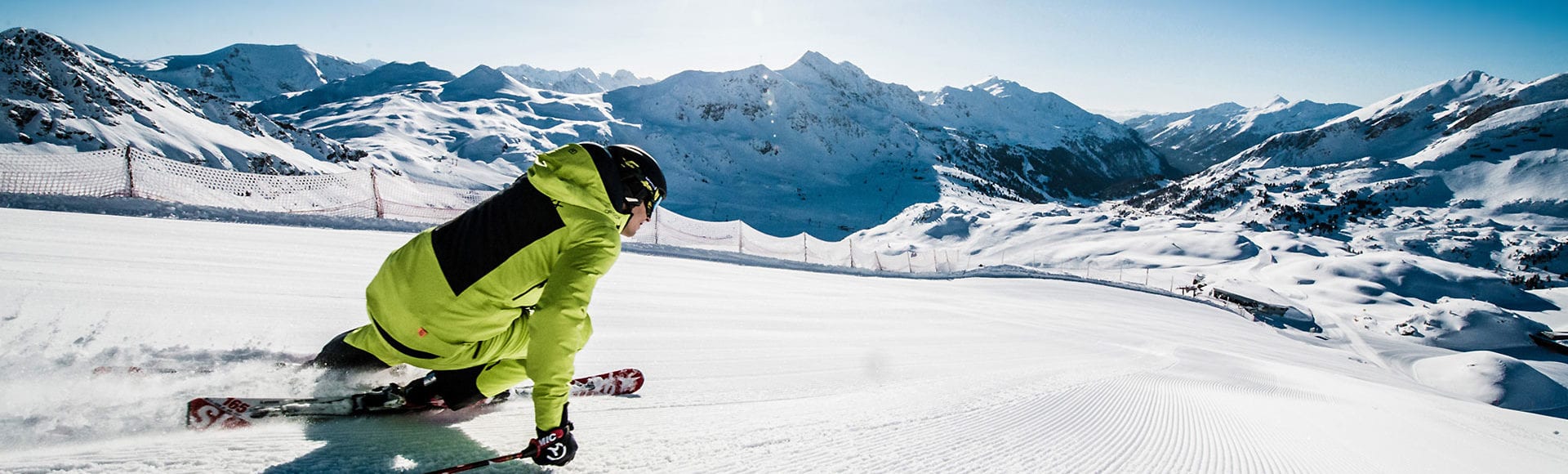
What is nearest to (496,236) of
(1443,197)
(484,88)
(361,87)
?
(484,88)

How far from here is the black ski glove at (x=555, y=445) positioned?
6.60 feet

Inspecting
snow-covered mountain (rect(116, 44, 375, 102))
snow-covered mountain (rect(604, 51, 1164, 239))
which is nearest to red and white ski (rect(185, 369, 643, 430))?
snow-covered mountain (rect(604, 51, 1164, 239))

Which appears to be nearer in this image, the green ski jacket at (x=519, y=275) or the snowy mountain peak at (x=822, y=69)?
the green ski jacket at (x=519, y=275)

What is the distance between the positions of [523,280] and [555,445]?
60 cm

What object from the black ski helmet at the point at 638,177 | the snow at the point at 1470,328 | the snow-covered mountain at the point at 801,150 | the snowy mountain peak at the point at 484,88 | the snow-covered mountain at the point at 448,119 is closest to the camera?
the black ski helmet at the point at 638,177

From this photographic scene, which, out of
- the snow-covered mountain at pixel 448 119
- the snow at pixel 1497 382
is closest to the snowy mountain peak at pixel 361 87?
the snow-covered mountain at pixel 448 119

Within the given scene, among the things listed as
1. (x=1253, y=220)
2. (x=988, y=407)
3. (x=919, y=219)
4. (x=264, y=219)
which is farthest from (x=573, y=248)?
(x=1253, y=220)

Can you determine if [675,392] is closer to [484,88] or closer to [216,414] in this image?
[216,414]

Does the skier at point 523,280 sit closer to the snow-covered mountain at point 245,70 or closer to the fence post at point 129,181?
the fence post at point 129,181

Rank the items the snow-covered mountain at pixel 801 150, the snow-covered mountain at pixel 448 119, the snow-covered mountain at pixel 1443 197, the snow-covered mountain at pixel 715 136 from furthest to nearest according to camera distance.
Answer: the snow-covered mountain at pixel 801 150
the snow-covered mountain at pixel 1443 197
the snow-covered mountain at pixel 715 136
the snow-covered mountain at pixel 448 119

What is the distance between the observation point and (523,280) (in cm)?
224

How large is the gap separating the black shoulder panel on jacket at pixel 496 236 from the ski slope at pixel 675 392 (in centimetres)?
65

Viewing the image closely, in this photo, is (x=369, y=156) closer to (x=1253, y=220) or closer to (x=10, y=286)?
(x=10, y=286)

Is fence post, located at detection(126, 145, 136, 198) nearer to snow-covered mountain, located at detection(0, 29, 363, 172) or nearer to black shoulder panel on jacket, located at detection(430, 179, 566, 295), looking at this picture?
black shoulder panel on jacket, located at detection(430, 179, 566, 295)
